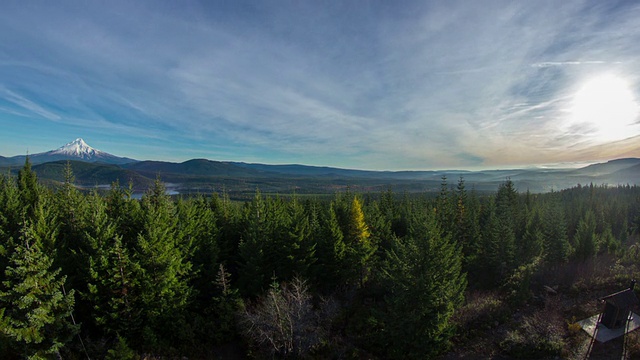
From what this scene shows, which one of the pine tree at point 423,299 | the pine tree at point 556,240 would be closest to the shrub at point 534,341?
the pine tree at point 423,299

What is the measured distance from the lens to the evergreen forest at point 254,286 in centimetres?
2062

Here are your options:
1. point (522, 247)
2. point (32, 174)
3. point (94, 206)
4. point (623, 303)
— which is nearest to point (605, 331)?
point (623, 303)

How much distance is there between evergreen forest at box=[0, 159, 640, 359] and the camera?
2062cm

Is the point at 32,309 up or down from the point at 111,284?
up

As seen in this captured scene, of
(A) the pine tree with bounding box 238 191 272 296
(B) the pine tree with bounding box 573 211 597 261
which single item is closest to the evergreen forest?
(A) the pine tree with bounding box 238 191 272 296

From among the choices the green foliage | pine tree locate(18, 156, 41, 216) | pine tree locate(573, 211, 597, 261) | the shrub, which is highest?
pine tree locate(18, 156, 41, 216)

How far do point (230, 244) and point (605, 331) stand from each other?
43549 mm

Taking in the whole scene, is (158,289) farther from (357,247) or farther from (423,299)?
(423,299)

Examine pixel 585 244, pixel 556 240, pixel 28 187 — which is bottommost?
pixel 585 244

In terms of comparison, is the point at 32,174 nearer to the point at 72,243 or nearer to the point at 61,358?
the point at 72,243

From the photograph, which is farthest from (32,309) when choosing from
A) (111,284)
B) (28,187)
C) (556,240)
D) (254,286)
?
(556,240)

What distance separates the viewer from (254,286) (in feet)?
100

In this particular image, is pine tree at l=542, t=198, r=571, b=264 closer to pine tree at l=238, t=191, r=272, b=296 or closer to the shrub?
the shrub

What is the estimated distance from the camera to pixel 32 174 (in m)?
35.6
